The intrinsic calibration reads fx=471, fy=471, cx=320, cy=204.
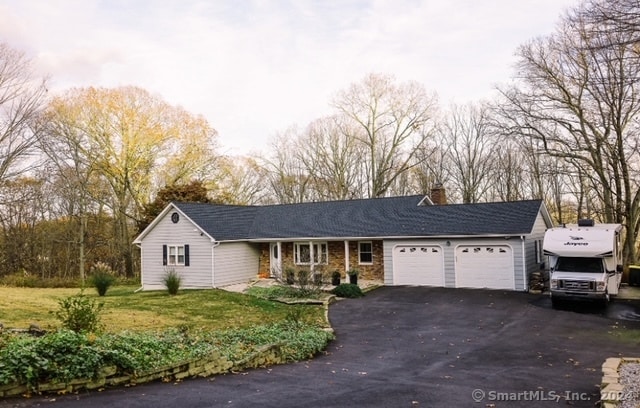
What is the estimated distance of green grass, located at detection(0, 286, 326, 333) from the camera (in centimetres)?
1362

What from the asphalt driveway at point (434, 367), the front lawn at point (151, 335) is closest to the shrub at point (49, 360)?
the front lawn at point (151, 335)

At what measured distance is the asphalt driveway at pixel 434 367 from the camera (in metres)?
6.95

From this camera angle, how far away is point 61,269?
3741 centimetres

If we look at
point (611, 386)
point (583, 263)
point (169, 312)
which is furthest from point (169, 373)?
point (583, 263)

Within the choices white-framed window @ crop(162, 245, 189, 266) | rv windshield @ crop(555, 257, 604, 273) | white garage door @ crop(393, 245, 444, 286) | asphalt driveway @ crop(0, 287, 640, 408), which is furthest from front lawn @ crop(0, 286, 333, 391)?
rv windshield @ crop(555, 257, 604, 273)

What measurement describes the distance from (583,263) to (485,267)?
454cm

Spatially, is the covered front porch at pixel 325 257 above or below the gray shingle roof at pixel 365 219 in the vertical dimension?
below

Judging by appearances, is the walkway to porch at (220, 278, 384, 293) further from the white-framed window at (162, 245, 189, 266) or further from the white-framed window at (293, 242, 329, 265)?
the white-framed window at (162, 245, 189, 266)

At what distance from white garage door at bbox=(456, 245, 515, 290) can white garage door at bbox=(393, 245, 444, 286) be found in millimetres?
946

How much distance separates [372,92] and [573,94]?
56.8 ft

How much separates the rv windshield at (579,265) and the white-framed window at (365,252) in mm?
9490

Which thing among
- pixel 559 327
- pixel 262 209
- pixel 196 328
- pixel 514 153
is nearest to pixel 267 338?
pixel 196 328

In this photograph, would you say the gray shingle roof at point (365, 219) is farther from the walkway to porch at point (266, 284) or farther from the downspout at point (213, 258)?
the walkway to porch at point (266, 284)

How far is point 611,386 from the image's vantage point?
20.4 ft
